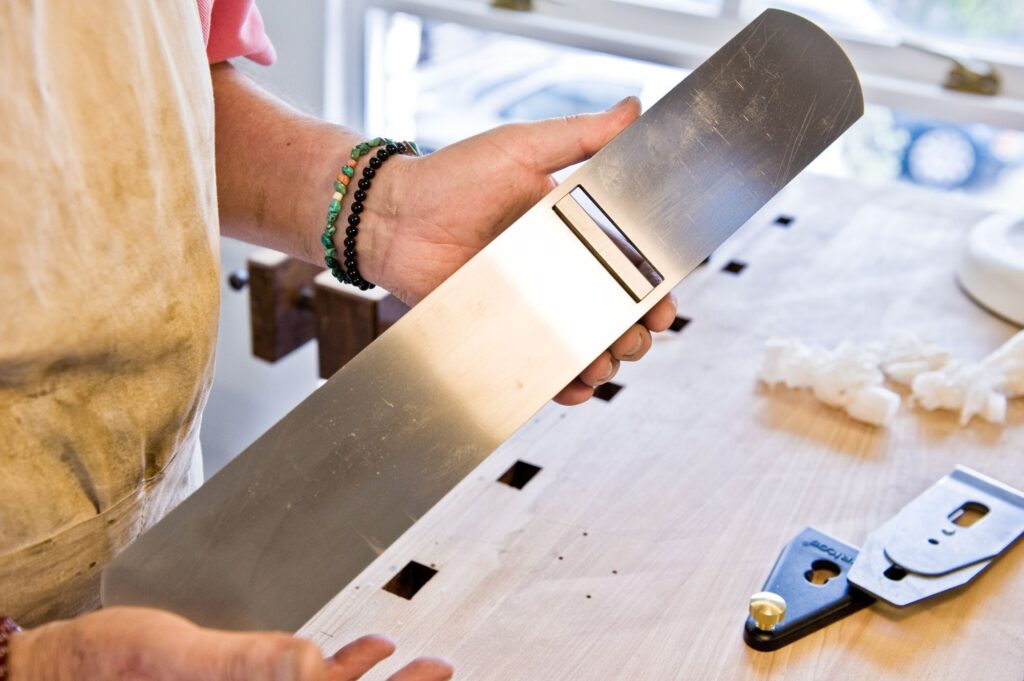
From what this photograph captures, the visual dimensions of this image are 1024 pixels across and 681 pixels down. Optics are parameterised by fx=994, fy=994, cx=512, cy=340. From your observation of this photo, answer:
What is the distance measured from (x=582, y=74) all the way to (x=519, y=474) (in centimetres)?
133

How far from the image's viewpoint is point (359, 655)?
1.46 ft

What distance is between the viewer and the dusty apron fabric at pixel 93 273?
1.45 ft

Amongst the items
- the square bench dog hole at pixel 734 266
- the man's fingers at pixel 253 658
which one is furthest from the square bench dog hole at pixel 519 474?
the square bench dog hole at pixel 734 266

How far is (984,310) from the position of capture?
976mm

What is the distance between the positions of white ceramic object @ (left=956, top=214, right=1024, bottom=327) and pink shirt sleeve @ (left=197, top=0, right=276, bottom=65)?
2.34 ft

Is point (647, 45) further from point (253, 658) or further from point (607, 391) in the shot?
point (253, 658)

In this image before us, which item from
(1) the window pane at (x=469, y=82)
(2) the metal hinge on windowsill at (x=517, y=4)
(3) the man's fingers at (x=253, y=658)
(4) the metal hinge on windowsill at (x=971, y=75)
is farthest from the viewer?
(1) the window pane at (x=469, y=82)

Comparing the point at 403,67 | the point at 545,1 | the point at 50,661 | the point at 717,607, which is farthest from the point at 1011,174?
the point at 50,661

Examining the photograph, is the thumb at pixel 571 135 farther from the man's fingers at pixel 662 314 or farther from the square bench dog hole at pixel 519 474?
the square bench dog hole at pixel 519 474

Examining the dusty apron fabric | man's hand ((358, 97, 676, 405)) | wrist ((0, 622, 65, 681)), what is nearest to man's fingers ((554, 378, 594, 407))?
man's hand ((358, 97, 676, 405))

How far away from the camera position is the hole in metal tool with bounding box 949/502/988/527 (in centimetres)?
68

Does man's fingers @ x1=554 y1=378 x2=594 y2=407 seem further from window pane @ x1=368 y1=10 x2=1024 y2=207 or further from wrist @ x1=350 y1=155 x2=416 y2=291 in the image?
window pane @ x1=368 y1=10 x2=1024 y2=207

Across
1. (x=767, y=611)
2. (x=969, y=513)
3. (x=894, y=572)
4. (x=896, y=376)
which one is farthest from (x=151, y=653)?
(x=896, y=376)

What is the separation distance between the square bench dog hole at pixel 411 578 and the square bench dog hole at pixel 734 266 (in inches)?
21.8
